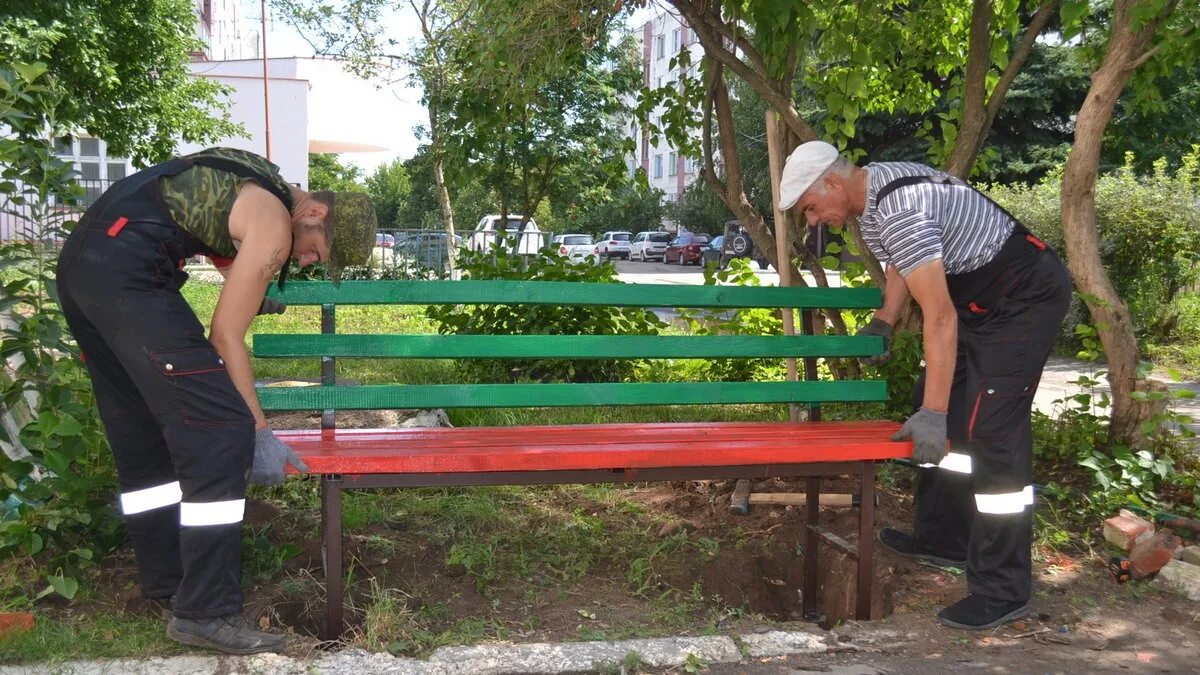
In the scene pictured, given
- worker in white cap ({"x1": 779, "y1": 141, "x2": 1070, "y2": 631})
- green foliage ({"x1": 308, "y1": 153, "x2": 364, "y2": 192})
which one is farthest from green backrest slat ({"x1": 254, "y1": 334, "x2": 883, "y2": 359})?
green foliage ({"x1": 308, "y1": 153, "x2": 364, "y2": 192})

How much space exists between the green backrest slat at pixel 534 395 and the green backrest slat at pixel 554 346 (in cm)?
11

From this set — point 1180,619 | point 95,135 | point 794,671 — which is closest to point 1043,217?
point 1180,619

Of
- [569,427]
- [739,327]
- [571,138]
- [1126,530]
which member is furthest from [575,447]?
[571,138]

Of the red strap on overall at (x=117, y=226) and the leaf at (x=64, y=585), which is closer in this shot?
the red strap on overall at (x=117, y=226)

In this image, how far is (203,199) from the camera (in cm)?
283

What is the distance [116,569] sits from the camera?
3465 mm

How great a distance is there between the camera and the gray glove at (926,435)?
334cm

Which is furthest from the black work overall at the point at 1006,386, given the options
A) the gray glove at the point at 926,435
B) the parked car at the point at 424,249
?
the parked car at the point at 424,249

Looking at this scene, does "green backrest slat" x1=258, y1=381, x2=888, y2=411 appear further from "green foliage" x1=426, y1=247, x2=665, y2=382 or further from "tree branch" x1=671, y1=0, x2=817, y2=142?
"green foliage" x1=426, y1=247, x2=665, y2=382

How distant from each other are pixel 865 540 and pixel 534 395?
119 cm

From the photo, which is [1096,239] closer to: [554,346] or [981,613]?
[981,613]

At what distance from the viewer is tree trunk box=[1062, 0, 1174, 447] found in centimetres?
464

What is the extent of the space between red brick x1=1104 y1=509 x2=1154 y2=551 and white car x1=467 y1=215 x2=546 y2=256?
4.14m

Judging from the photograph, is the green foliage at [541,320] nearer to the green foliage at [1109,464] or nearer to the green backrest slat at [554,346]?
the green foliage at [1109,464]
